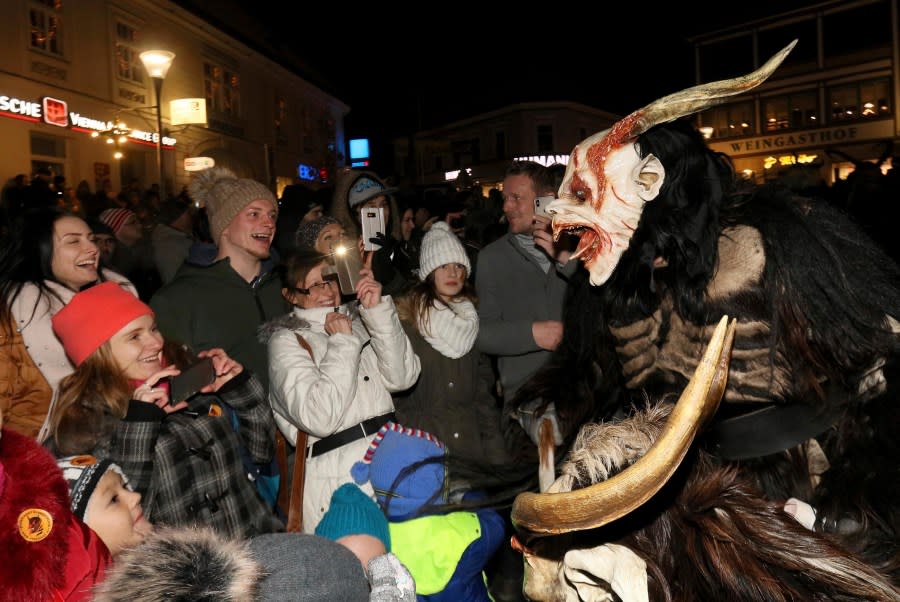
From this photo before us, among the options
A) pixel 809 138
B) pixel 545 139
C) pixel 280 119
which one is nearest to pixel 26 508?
pixel 280 119

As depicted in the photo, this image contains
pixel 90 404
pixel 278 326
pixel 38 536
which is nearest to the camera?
pixel 38 536

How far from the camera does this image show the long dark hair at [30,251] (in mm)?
3709

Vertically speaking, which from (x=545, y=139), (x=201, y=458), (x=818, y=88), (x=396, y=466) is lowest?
(x=396, y=466)

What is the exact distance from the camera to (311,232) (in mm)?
3975

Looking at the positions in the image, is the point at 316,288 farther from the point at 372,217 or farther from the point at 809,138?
the point at 809,138

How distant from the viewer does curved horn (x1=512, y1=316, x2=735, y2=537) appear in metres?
1.28

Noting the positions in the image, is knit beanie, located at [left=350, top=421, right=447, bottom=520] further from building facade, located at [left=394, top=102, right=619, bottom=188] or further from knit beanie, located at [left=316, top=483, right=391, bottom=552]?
building facade, located at [left=394, top=102, right=619, bottom=188]

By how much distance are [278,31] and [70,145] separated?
20.2m

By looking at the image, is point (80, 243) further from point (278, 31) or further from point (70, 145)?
point (278, 31)

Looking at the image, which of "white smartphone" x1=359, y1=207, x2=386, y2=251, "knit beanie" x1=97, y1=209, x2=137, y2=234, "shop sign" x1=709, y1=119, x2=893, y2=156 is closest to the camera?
"white smartphone" x1=359, y1=207, x2=386, y2=251

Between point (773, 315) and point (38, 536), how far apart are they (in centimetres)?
199

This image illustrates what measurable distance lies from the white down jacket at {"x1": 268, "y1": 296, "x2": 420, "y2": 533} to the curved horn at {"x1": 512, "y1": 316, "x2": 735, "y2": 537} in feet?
6.62

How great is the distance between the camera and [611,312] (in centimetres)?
255

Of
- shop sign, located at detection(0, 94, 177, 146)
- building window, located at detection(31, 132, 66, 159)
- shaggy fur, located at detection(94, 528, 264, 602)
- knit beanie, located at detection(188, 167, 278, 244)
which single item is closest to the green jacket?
knit beanie, located at detection(188, 167, 278, 244)
